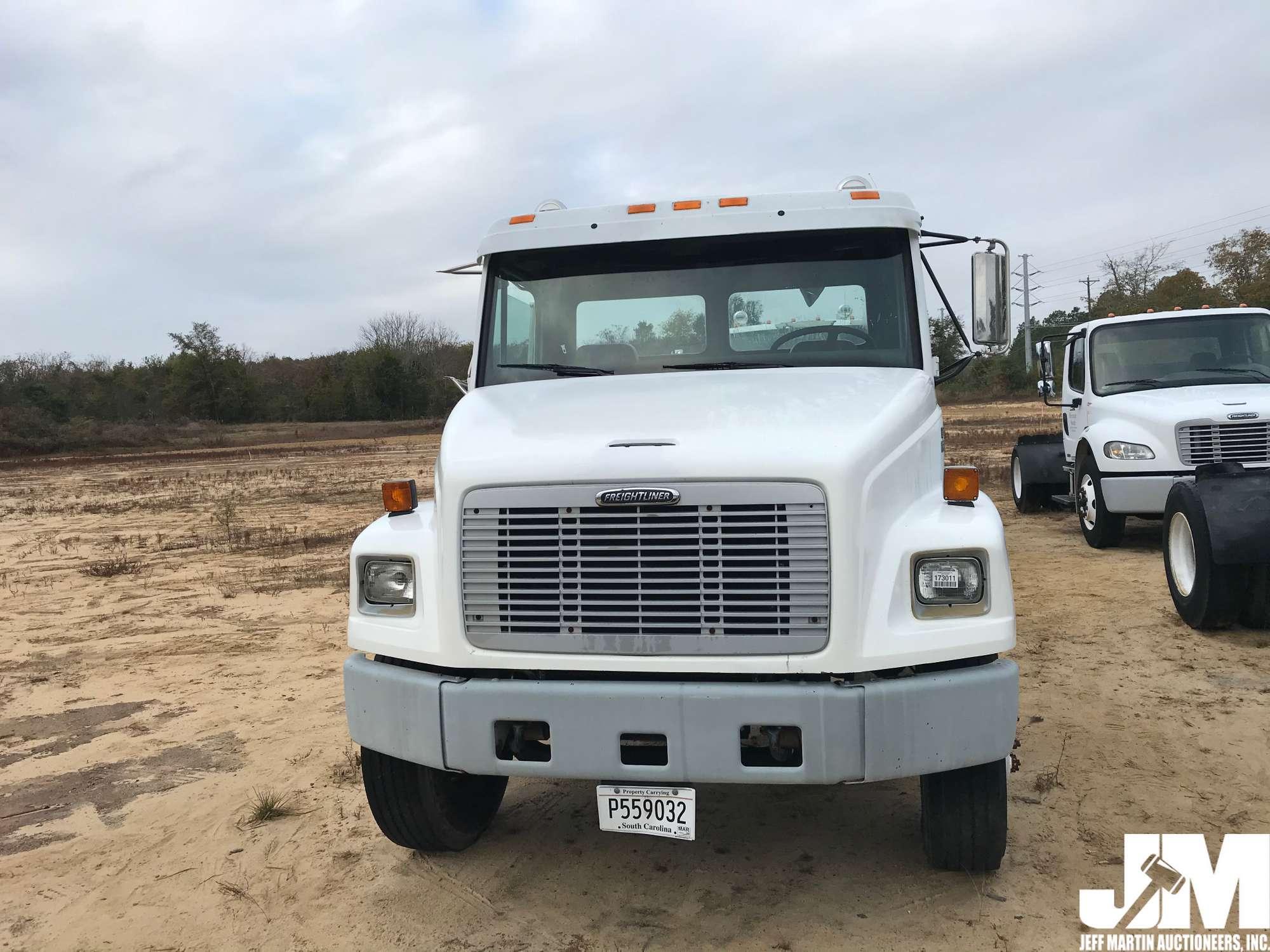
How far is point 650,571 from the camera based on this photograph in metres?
3.32

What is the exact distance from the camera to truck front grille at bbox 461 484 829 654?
3.24 metres

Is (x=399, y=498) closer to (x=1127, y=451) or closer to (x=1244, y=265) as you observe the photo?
(x=1127, y=451)

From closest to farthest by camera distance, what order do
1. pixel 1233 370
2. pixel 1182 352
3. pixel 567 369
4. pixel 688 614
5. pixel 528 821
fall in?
1. pixel 688 614
2. pixel 528 821
3. pixel 567 369
4. pixel 1233 370
5. pixel 1182 352

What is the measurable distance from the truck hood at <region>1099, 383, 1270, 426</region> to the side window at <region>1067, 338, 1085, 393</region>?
0.99 metres

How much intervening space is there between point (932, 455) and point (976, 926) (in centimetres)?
171

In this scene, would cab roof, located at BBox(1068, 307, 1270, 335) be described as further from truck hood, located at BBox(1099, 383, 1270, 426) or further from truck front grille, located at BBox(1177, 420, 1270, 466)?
truck front grille, located at BBox(1177, 420, 1270, 466)

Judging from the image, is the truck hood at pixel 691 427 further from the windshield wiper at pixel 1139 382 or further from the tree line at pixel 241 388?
the tree line at pixel 241 388

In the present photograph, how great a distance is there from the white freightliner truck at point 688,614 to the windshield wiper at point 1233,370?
7.78m

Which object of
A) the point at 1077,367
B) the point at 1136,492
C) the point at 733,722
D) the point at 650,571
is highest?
the point at 1077,367

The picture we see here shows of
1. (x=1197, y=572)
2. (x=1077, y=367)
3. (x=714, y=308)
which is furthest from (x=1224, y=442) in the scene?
(x=714, y=308)

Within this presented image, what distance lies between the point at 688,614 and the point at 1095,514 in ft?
27.8

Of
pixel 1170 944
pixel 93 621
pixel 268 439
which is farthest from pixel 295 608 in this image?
pixel 268 439

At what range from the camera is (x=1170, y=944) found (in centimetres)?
333

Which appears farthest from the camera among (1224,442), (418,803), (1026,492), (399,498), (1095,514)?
(1026,492)
